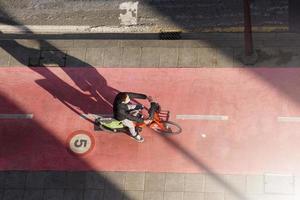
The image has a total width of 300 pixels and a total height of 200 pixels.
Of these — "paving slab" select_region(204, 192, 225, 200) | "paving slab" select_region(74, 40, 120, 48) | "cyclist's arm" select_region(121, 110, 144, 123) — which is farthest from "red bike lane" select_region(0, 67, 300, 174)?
"cyclist's arm" select_region(121, 110, 144, 123)

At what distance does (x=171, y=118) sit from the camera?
45.4 feet

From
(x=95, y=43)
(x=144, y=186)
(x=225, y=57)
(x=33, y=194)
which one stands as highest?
(x=95, y=43)

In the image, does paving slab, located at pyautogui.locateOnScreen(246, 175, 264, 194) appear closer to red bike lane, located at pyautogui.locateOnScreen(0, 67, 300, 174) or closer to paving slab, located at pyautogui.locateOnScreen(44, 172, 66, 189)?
red bike lane, located at pyautogui.locateOnScreen(0, 67, 300, 174)

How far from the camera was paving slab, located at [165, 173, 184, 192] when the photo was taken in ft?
42.2

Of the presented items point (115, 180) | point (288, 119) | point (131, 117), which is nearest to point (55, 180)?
point (115, 180)

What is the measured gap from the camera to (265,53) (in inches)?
561

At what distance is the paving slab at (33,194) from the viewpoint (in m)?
13.4

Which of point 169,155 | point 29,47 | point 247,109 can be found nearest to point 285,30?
point 247,109

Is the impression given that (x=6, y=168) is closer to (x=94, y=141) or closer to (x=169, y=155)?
(x=94, y=141)

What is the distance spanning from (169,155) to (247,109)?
268 cm

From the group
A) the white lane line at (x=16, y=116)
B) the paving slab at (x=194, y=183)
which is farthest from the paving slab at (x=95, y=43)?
the paving slab at (x=194, y=183)

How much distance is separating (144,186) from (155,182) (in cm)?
33

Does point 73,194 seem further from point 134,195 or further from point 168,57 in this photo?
point 168,57

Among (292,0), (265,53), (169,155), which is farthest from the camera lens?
(292,0)
